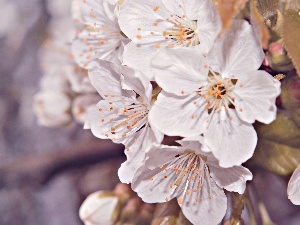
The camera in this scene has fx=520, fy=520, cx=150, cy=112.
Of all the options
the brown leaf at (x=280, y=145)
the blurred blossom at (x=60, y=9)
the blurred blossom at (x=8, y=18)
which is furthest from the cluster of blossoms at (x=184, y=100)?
the blurred blossom at (x=8, y=18)

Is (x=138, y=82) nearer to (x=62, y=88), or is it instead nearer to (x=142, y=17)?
(x=142, y=17)

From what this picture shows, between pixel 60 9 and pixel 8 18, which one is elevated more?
pixel 60 9

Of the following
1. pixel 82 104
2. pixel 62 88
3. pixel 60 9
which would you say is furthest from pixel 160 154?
pixel 60 9

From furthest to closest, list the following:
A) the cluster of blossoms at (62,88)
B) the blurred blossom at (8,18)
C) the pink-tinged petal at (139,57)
A: the blurred blossom at (8,18) → the cluster of blossoms at (62,88) → the pink-tinged petal at (139,57)

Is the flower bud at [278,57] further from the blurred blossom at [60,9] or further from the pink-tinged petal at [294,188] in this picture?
the blurred blossom at [60,9]

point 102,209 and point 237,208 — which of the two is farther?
point 102,209

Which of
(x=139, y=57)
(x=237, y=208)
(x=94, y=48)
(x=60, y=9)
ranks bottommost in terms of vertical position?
(x=60, y=9)

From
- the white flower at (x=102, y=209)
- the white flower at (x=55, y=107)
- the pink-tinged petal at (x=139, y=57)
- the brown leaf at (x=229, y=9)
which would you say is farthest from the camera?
the white flower at (x=55, y=107)
